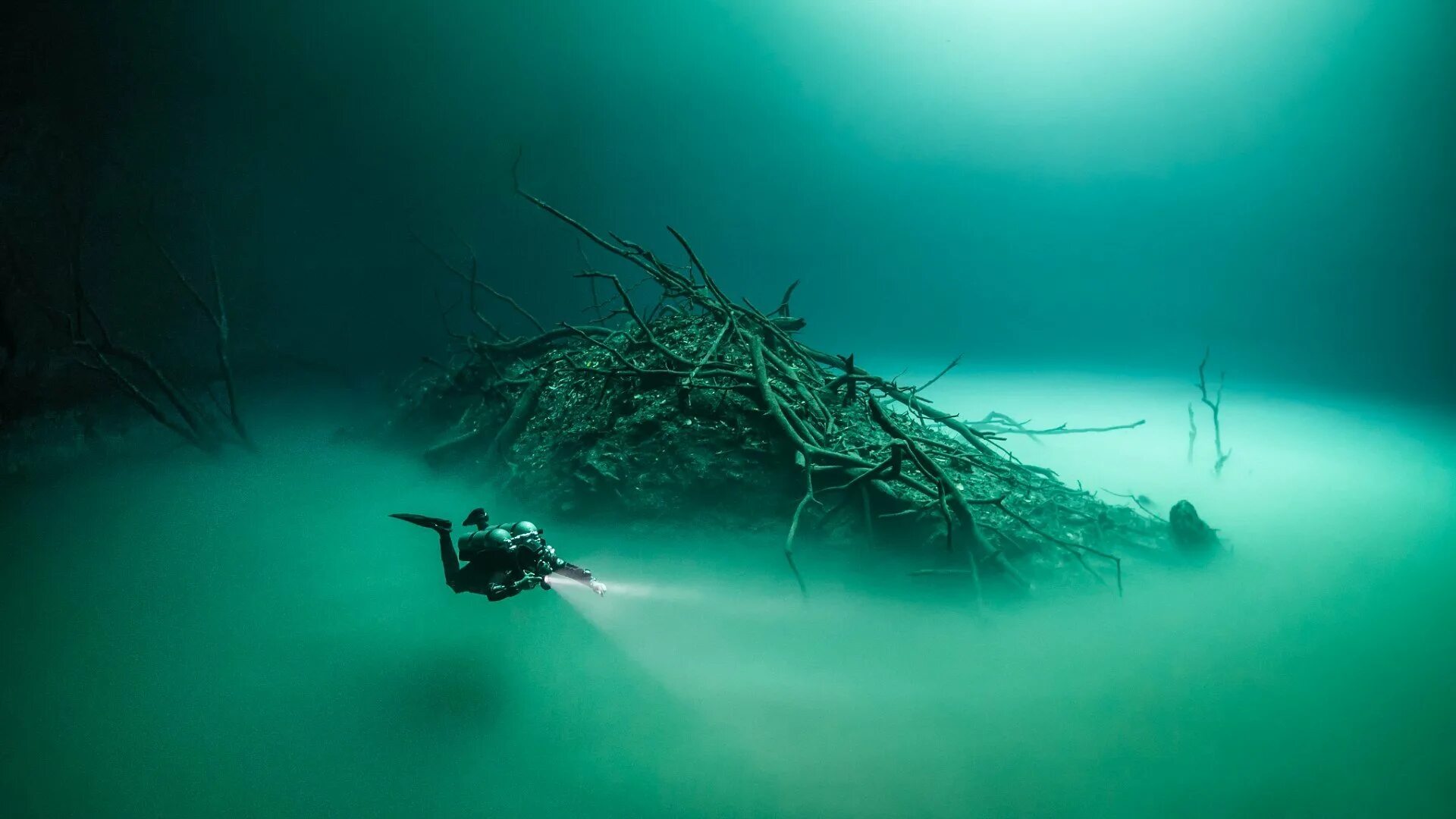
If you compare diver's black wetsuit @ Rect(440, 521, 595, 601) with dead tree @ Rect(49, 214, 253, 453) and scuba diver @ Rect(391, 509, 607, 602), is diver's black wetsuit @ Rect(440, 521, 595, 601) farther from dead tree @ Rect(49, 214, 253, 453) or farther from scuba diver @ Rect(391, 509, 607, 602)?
dead tree @ Rect(49, 214, 253, 453)

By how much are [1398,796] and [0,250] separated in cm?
1114

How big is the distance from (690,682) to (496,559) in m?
1.07

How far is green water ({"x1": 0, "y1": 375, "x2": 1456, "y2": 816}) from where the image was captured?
235cm

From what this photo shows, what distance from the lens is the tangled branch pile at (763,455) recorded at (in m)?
3.84

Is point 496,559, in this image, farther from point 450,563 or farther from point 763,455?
point 763,455

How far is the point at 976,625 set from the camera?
338 centimetres

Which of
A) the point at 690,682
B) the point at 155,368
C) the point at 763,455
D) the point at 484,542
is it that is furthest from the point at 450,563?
the point at 155,368

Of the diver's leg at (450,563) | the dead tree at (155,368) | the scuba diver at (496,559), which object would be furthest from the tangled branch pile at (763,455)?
the dead tree at (155,368)

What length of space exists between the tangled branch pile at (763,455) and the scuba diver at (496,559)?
1.25 m

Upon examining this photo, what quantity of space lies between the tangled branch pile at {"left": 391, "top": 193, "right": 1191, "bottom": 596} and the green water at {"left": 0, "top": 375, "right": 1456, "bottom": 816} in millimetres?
275

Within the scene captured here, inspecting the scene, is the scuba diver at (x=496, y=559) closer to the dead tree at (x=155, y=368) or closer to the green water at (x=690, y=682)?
the green water at (x=690, y=682)

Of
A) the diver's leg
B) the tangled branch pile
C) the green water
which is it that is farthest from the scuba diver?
the tangled branch pile

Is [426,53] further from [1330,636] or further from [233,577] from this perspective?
[1330,636]

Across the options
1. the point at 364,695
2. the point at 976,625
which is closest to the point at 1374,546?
the point at 976,625
